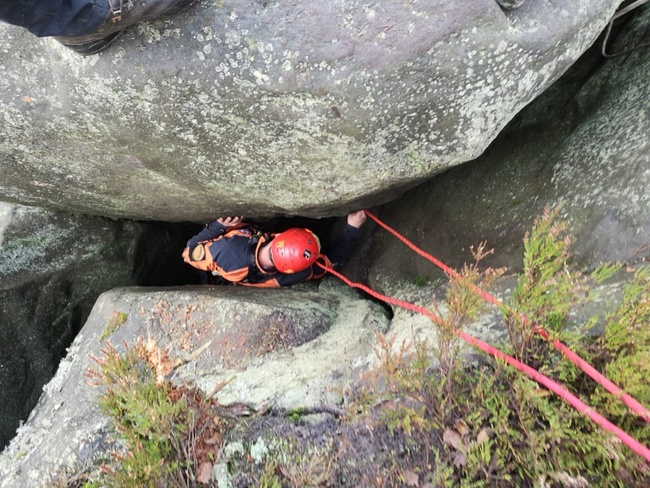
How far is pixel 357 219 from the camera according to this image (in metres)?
4.11

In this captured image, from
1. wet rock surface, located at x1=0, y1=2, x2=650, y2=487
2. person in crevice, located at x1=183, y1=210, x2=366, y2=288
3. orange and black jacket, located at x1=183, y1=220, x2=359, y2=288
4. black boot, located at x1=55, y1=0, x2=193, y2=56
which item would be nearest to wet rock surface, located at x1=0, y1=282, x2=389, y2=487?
wet rock surface, located at x1=0, y1=2, x2=650, y2=487

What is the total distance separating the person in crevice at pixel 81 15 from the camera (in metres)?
1.63

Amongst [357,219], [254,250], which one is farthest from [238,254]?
[357,219]

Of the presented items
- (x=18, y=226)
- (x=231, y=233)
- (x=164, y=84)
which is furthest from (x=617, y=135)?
(x=18, y=226)

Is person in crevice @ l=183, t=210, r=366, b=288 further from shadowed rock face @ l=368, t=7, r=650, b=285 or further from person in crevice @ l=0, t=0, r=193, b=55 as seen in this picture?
person in crevice @ l=0, t=0, r=193, b=55

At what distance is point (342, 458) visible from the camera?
195 cm

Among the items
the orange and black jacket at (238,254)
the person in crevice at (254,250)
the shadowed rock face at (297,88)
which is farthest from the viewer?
the orange and black jacket at (238,254)

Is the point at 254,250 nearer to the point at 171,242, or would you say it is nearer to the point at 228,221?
the point at 228,221

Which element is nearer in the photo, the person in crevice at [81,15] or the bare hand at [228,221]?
the person in crevice at [81,15]

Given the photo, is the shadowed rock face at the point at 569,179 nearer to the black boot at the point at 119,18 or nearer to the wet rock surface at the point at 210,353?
the wet rock surface at the point at 210,353

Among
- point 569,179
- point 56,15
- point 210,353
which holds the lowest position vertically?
point 210,353

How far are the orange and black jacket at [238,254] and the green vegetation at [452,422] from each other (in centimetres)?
209

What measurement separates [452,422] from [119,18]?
2079 mm

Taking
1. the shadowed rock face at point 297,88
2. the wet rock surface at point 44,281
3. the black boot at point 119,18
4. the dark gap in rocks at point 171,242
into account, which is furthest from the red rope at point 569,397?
the wet rock surface at point 44,281
